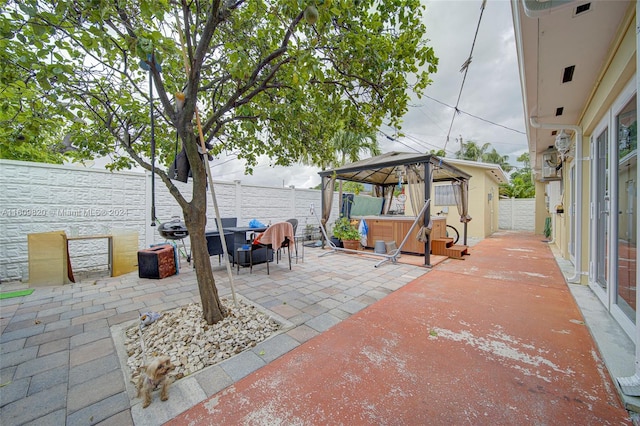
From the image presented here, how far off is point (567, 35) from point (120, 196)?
6839 mm

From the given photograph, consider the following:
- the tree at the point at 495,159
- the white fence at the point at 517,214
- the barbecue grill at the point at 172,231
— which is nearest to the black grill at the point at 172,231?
the barbecue grill at the point at 172,231

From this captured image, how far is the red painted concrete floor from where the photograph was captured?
141 cm

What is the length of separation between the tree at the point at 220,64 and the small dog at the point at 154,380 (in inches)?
33.3

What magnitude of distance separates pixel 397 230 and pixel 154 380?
585cm

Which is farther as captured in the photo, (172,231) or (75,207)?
(75,207)

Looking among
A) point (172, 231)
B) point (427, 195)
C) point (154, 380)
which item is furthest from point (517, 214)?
point (154, 380)

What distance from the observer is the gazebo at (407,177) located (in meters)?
5.10

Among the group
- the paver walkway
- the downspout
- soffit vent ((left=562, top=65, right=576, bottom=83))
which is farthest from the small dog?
the downspout

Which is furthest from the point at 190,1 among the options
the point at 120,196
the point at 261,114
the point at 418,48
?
the point at 120,196

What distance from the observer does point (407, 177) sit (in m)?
5.74

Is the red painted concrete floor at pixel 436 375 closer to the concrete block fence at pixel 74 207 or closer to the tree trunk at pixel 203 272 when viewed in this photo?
the tree trunk at pixel 203 272

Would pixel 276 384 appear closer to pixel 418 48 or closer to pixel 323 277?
pixel 323 277

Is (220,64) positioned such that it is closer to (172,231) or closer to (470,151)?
(172,231)

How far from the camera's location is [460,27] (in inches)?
185
